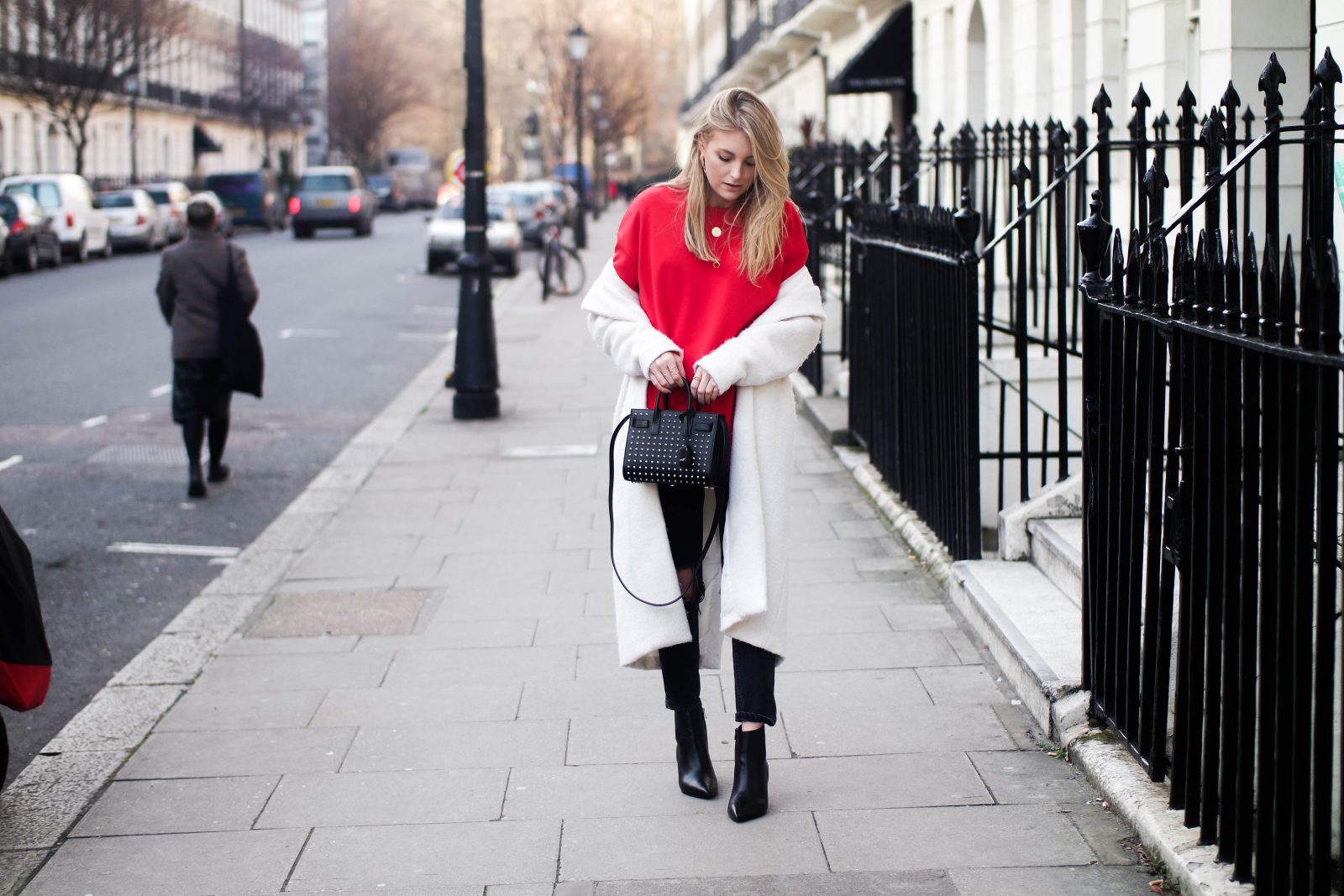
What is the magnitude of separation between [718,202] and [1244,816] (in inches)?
71.8

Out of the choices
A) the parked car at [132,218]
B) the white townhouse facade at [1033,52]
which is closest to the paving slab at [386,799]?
the white townhouse facade at [1033,52]

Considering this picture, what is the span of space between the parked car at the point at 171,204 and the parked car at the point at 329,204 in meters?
2.78

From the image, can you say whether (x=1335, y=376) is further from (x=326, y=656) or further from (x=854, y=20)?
(x=854, y=20)

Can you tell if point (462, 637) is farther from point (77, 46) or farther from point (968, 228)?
point (77, 46)

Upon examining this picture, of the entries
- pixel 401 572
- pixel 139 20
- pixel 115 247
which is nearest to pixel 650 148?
pixel 139 20

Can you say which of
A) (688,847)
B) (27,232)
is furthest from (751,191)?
(27,232)

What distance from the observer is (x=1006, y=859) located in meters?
3.83

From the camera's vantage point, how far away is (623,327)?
409 centimetres

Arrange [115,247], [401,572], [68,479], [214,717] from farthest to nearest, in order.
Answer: [115,247] < [68,479] < [401,572] < [214,717]

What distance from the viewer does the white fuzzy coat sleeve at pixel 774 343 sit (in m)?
3.96

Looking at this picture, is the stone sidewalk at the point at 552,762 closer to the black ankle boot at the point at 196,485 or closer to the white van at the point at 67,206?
the black ankle boot at the point at 196,485

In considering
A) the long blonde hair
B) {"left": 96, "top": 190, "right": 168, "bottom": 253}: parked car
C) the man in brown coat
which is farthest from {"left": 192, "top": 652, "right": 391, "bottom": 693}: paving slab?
{"left": 96, "top": 190, "right": 168, "bottom": 253}: parked car

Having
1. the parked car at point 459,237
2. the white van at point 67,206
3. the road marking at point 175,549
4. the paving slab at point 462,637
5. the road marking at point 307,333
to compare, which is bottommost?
the paving slab at point 462,637

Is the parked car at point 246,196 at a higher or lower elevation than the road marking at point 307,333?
→ higher
